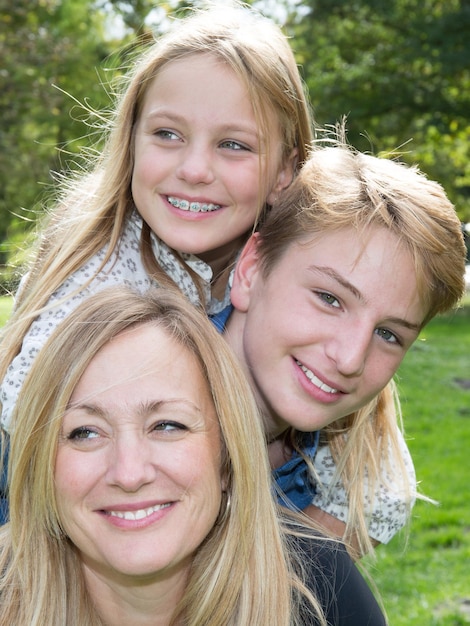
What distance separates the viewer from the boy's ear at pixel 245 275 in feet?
11.4

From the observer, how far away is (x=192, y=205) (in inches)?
139

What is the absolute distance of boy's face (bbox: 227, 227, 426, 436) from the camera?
3.08 metres

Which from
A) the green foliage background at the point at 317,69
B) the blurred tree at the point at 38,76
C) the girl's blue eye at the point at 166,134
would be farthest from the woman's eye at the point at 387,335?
the blurred tree at the point at 38,76

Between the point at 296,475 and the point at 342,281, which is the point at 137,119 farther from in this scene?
the point at 296,475

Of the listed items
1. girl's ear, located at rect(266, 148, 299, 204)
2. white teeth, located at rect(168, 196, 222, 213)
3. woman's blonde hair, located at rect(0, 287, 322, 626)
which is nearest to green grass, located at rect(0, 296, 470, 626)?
girl's ear, located at rect(266, 148, 299, 204)

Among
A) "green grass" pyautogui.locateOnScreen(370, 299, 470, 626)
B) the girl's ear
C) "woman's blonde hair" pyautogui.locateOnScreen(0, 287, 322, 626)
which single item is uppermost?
the girl's ear

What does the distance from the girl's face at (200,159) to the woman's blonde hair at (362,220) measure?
16 centimetres

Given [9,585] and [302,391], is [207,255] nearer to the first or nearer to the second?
[302,391]

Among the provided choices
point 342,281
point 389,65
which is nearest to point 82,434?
point 342,281

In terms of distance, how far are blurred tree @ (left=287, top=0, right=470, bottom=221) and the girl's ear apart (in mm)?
16840

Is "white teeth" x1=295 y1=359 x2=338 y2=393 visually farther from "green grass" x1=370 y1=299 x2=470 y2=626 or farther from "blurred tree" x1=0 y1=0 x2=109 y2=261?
"blurred tree" x1=0 y1=0 x2=109 y2=261

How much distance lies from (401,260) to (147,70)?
4.47 feet

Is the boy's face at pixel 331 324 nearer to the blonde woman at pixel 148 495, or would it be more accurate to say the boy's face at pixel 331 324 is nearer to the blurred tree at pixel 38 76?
the blonde woman at pixel 148 495

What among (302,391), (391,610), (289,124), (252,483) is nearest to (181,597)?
(252,483)
